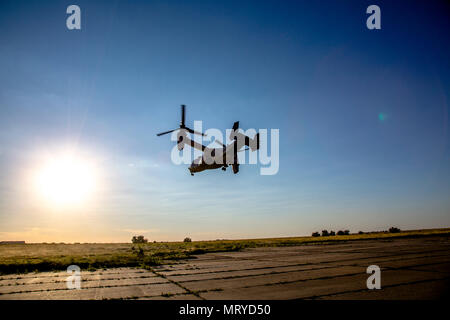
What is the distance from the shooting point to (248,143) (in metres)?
26.9

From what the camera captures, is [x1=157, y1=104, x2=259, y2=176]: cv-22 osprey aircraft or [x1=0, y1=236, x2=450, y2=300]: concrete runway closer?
[x1=0, y1=236, x2=450, y2=300]: concrete runway

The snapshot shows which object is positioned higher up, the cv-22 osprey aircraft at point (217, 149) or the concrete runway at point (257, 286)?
the cv-22 osprey aircraft at point (217, 149)

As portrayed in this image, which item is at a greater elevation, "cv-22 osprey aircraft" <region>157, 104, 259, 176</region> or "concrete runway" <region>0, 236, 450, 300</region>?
"cv-22 osprey aircraft" <region>157, 104, 259, 176</region>

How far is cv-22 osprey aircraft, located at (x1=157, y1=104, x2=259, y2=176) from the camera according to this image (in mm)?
26641

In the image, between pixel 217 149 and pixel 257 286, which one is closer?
pixel 257 286

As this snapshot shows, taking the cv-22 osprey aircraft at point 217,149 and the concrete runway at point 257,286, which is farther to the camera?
the cv-22 osprey aircraft at point 217,149

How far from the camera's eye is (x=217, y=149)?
100 feet

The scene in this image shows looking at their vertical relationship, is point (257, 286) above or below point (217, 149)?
below

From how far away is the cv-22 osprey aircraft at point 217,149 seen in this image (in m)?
26.6
